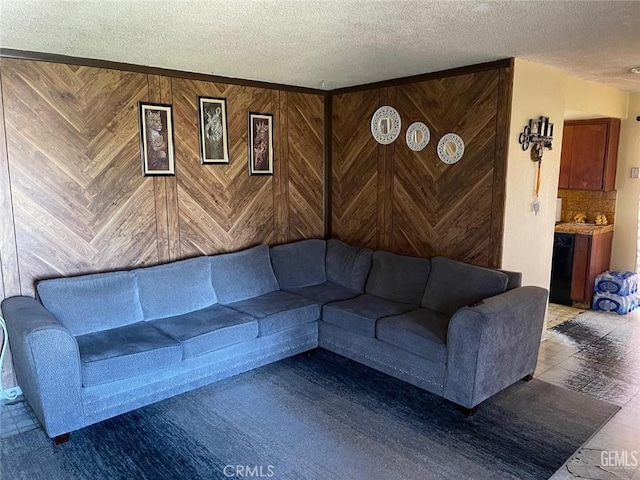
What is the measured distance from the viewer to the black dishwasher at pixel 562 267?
18.1ft

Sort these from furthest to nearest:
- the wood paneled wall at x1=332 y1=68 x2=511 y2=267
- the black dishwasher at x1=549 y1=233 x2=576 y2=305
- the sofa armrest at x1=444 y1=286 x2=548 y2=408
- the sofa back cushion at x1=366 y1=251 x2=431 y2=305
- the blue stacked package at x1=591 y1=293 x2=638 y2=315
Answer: the black dishwasher at x1=549 y1=233 x2=576 y2=305 < the blue stacked package at x1=591 y1=293 x2=638 y2=315 < the sofa back cushion at x1=366 y1=251 x2=431 y2=305 < the wood paneled wall at x1=332 y1=68 x2=511 y2=267 < the sofa armrest at x1=444 y1=286 x2=548 y2=408

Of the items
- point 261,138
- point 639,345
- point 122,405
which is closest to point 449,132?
point 261,138

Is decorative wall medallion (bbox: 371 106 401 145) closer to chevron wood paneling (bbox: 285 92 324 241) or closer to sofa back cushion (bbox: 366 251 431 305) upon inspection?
chevron wood paneling (bbox: 285 92 324 241)

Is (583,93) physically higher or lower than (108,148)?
higher

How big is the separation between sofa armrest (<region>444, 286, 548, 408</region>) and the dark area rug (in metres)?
0.17

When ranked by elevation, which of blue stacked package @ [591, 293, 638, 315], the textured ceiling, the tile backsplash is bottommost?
blue stacked package @ [591, 293, 638, 315]

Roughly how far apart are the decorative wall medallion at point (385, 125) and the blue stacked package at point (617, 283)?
10.1 feet

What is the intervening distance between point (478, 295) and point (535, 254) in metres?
1.06

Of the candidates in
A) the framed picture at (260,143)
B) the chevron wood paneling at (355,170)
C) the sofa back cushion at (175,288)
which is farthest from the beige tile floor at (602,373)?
the framed picture at (260,143)

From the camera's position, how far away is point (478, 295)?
11.7 feet

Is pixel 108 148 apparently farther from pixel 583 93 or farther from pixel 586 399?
pixel 583 93

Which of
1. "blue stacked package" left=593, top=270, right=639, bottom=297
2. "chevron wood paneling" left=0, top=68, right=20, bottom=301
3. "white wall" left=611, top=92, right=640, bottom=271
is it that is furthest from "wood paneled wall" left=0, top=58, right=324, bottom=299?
"white wall" left=611, top=92, right=640, bottom=271

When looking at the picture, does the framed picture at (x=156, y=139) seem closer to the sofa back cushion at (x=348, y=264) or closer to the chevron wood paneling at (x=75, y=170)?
the chevron wood paneling at (x=75, y=170)

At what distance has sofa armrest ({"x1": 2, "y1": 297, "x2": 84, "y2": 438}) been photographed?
2.62m
